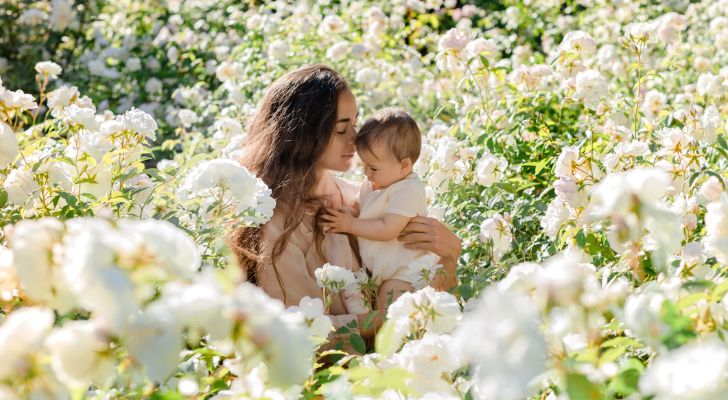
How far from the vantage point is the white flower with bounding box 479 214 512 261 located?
2.16 metres

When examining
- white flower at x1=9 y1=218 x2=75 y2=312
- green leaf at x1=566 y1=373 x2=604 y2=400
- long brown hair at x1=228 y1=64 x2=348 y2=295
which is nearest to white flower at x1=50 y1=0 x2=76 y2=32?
long brown hair at x1=228 y1=64 x2=348 y2=295

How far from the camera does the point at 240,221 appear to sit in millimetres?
1884

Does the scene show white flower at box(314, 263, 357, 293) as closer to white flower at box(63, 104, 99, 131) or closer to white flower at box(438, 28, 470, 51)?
white flower at box(63, 104, 99, 131)

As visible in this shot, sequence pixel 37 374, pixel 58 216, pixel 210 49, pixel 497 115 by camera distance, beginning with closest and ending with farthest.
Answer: pixel 37 374
pixel 58 216
pixel 497 115
pixel 210 49

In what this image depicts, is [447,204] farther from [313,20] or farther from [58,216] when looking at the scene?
[313,20]

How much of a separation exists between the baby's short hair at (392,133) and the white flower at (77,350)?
1.81 meters

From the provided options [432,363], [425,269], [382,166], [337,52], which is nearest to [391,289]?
[382,166]

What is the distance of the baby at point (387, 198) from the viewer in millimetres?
2545

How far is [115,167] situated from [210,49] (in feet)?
12.0

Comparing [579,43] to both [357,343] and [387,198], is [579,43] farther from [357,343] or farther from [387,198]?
[357,343]

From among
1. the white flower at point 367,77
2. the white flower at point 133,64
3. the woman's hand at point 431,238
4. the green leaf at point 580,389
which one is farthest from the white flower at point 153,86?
the green leaf at point 580,389

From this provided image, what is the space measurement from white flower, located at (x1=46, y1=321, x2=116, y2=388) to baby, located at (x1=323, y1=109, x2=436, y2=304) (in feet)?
5.66

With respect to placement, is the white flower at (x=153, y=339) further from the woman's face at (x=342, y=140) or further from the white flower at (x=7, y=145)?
the woman's face at (x=342, y=140)

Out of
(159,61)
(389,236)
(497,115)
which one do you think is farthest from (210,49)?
(389,236)
